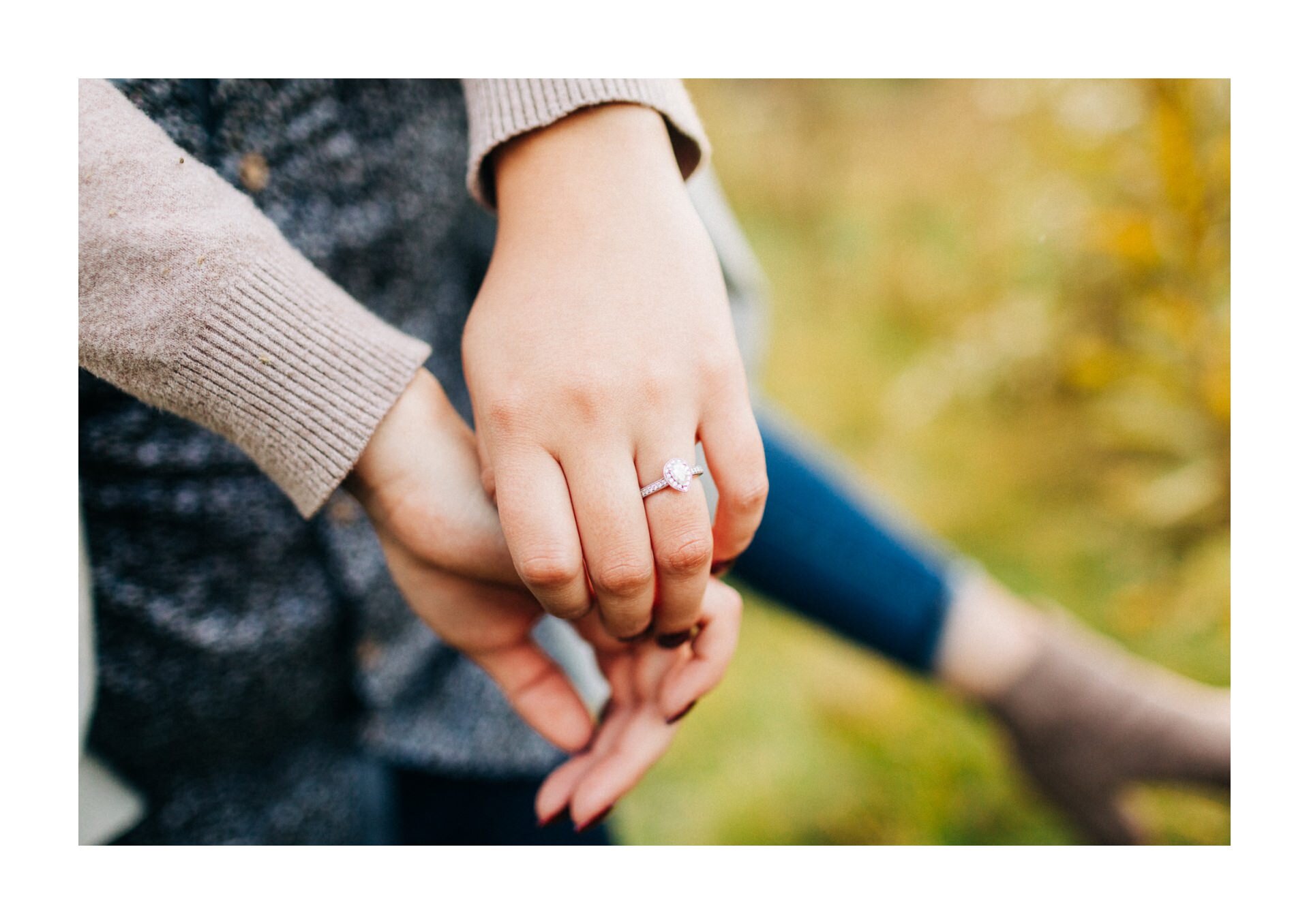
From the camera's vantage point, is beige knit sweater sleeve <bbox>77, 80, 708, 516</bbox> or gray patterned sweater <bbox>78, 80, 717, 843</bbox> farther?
gray patterned sweater <bbox>78, 80, 717, 843</bbox>

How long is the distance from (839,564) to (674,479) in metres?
0.56

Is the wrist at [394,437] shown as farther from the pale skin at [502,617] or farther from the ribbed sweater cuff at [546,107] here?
the ribbed sweater cuff at [546,107]

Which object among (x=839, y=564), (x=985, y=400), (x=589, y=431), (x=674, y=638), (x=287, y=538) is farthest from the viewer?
(x=985, y=400)

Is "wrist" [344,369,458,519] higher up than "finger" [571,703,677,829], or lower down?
higher up

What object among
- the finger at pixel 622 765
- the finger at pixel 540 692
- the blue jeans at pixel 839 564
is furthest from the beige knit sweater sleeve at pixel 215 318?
the blue jeans at pixel 839 564

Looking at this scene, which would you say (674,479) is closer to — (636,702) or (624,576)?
(624,576)

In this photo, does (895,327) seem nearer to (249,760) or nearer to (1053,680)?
(1053,680)

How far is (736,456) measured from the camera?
23.4 inches

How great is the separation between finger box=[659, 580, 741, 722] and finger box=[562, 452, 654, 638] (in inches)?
5.6

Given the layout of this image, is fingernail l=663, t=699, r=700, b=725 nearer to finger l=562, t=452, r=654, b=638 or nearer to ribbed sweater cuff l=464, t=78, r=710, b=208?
finger l=562, t=452, r=654, b=638

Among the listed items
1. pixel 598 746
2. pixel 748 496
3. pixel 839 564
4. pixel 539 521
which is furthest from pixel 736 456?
pixel 839 564

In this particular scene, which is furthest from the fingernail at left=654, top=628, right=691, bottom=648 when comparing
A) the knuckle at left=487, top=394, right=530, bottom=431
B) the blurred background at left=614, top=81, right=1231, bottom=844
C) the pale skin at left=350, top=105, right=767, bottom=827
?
the blurred background at left=614, top=81, right=1231, bottom=844

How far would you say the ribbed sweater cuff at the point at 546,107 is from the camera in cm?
64

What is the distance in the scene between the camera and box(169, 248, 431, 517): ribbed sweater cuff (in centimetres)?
57
